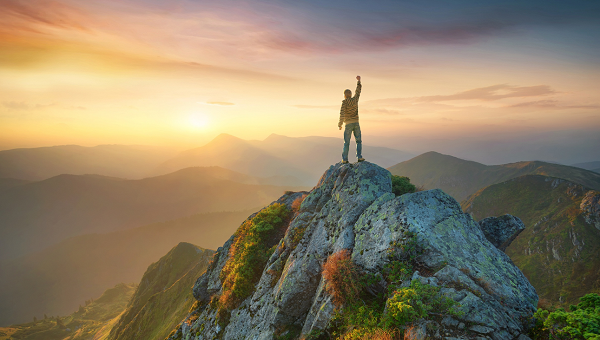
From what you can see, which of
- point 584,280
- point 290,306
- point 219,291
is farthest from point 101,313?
point 584,280

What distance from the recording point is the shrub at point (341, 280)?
912 cm

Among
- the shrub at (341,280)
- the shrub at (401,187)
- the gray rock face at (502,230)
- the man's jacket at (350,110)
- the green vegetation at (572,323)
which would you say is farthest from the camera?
the shrub at (401,187)

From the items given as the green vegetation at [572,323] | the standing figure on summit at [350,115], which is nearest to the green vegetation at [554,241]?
the green vegetation at [572,323]

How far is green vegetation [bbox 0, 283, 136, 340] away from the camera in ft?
428

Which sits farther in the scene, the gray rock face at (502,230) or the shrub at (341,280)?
the gray rock face at (502,230)

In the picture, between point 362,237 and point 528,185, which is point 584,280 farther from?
point 362,237

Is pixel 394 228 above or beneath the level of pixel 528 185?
above

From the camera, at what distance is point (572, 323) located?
6.13 meters

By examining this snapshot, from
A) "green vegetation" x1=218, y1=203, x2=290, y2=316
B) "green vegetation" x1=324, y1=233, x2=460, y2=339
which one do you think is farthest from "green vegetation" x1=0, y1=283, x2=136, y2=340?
"green vegetation" x1=324, y1=233, x2=460, y2=339

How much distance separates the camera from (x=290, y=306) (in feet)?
37.2

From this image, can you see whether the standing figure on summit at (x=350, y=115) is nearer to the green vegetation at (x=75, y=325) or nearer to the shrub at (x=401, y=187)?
the shrub at (x=401, y=187)

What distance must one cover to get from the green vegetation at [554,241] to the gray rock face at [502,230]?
188 feet

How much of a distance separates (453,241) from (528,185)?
147m

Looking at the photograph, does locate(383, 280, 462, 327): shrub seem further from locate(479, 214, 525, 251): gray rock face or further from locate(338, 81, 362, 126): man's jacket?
locate(338, 81, 362, 126): man's jacket
